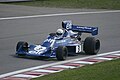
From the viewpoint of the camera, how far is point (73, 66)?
1319 cm

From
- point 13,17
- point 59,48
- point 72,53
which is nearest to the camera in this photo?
point 59,48

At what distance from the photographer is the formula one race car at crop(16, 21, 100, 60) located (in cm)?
1398

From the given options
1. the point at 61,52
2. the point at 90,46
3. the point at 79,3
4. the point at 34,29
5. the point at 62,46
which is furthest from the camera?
the point at 79,3

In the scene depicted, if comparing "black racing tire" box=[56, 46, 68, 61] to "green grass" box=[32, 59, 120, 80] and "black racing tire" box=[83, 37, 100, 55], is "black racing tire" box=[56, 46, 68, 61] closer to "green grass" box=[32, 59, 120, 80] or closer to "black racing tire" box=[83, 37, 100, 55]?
"black racing tire" box=[83, 37, 100, 55]

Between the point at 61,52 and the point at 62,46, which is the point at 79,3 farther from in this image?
the point at 61,52

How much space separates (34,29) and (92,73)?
11.7 meters

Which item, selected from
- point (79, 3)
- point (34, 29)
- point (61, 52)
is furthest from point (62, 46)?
point (79, 3)

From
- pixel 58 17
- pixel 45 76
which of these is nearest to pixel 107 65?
pixel 45 76

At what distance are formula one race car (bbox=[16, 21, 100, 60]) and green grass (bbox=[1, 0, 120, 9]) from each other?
20816mm

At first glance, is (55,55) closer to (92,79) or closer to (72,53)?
(72,53)

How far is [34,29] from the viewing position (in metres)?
22.8

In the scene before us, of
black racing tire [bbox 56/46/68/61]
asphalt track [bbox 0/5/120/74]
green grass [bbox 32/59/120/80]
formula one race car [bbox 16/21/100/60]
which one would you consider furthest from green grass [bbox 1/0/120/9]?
green grass [bbox 32/59/120/80]

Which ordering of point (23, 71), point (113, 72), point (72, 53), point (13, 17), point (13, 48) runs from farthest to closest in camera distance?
point (13, 17) → point (13, 48) → point (72, 53) → point (23, 71) → point (113, 72)

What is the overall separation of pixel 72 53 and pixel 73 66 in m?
1.92
